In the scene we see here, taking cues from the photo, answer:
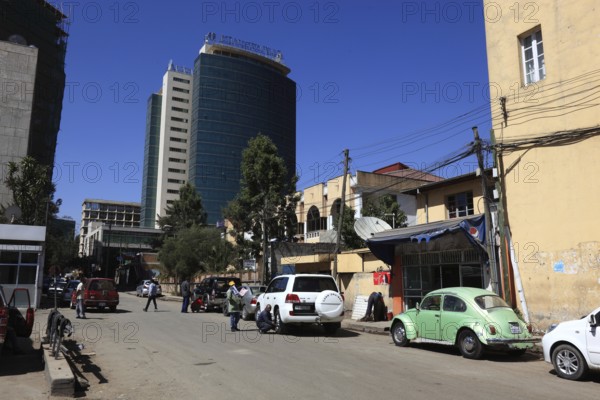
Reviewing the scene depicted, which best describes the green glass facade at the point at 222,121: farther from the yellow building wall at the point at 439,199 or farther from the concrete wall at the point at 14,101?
the yellow building wall at the point at 439,199

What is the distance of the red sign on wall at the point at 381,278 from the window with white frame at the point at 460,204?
23.3ft

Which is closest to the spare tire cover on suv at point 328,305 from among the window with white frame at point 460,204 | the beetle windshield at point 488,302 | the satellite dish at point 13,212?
the beetle windshield at point 488,302

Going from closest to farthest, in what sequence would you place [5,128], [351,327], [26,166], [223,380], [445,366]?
1. [223,380]
2. [445,366]
3. [351,327]
4. [26,166]
5. [5,128]

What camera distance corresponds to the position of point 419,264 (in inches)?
771

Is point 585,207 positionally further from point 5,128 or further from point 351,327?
point 5,128

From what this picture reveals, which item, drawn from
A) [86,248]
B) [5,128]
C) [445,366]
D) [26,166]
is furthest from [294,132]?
[445,366]

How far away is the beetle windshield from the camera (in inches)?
453

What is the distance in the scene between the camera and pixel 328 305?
15203 mm

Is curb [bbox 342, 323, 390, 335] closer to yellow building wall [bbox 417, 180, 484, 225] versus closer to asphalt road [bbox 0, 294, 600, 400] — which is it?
asphalt road [bbox 0, 294, 600, 400]

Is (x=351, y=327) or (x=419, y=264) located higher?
(x=419, y=264)

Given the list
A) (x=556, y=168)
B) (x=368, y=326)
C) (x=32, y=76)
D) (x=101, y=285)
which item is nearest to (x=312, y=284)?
(x=368, y=326)

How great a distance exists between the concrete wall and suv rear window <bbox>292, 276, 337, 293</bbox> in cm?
4192

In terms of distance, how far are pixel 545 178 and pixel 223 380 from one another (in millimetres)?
12409

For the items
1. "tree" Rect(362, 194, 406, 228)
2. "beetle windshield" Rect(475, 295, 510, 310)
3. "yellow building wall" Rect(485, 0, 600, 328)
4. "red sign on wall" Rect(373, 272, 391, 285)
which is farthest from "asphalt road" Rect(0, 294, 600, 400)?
"tree" Rect(362, 194, 406, 228)
